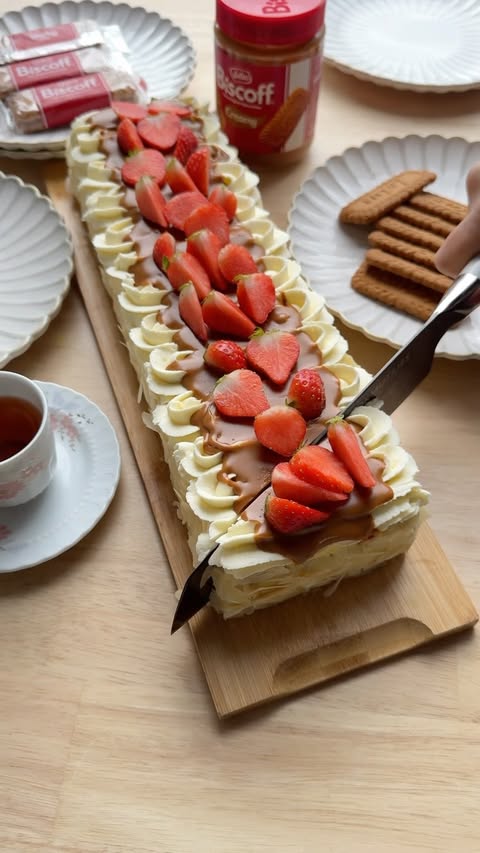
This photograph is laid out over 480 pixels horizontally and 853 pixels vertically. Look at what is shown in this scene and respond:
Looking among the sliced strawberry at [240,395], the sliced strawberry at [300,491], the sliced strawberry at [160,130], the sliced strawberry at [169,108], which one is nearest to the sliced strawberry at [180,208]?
the sliced strawberry at [160,130]

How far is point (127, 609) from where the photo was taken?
1301mm

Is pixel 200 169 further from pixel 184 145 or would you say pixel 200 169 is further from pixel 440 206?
pixel 440 206

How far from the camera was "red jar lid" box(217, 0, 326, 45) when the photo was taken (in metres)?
1.66

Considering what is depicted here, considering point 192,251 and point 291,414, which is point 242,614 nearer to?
point 291,414

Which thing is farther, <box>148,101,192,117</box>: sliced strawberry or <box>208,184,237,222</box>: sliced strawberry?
<box>148,101,192,117</box>: sliced strawberry

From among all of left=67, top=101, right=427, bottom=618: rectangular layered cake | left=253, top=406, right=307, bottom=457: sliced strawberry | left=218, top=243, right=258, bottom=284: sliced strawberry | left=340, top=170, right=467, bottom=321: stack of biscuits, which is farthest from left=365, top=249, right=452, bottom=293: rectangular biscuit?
left=253, top=406, right=307, bottom=457: sliced strawberry

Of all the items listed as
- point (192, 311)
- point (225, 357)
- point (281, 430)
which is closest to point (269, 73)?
point (192, 311)

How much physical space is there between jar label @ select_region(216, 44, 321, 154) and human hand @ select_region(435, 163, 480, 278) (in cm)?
56

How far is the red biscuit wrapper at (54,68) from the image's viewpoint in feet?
6.51

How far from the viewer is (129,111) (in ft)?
5.94

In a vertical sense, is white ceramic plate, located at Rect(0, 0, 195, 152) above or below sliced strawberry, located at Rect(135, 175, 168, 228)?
above

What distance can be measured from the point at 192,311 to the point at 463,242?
49cm

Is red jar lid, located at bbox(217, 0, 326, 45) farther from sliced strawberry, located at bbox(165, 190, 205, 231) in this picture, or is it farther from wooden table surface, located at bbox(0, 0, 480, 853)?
wooden table surface, located at bbox(0, 0, 480, 853)

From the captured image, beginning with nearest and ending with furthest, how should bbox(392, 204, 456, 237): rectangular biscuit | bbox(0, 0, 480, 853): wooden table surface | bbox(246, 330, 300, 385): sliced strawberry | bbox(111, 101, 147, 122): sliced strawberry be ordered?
bbox(0, 0, 480, 853): wooden table surface → bbox(246, 330, 300, 385): sliced strawberry → bbox(392, 204, 456, 237): rectangular biscuit → bbox(111, 101, 147, 122): sliced strawberry
